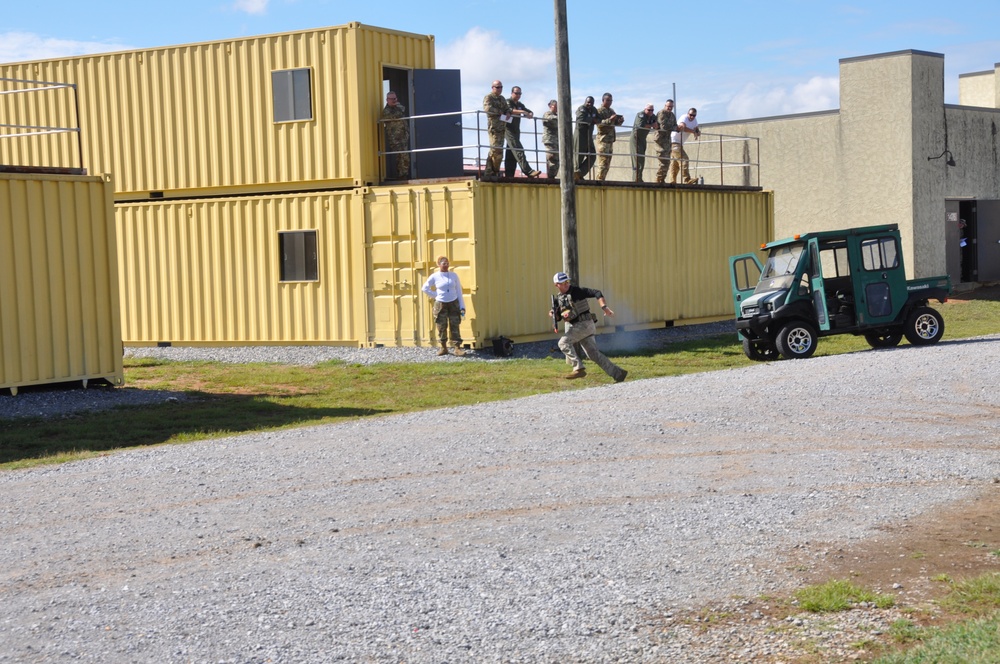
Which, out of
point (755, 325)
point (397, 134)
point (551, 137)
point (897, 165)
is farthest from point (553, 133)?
point (897, 165)

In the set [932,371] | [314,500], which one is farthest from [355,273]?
[314,500]

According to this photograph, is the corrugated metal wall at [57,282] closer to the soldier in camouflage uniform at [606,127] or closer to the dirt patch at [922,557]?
the soldier in camouflage uniform at [606,127]

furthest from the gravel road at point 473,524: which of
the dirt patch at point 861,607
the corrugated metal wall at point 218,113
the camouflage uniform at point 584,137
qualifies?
the camouflage uniform at point 584,137

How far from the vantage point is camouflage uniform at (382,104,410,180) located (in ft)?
71.7

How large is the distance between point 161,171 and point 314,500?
16102mm

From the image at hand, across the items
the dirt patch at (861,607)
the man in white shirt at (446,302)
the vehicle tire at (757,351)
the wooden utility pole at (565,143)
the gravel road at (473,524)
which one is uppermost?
the wooden utility pole at (565,143)

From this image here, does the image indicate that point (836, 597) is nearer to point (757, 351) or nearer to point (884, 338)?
point (757, 351)

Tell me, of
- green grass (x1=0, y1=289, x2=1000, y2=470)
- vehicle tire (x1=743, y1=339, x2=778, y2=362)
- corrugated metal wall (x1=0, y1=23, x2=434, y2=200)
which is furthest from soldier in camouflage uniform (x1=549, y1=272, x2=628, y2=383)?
corrugated metal wall (x1=0, y1=23, x2=434, y2=200)

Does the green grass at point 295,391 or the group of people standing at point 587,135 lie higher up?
the group of people standing at point 587,135

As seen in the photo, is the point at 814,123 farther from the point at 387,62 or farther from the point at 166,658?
the point at 166,658

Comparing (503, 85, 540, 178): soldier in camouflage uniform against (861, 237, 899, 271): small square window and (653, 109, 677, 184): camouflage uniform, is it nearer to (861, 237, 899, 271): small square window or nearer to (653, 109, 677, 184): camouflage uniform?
(653, 109, 677, 184): camouflage uniform

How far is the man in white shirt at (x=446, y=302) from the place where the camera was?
20000mm

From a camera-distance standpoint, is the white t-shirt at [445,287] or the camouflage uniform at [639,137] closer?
the white t-shirt at [445,287]

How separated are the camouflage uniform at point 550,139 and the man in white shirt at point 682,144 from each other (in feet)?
12.8
